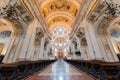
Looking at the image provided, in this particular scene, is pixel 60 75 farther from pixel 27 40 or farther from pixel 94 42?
pixel 94 42

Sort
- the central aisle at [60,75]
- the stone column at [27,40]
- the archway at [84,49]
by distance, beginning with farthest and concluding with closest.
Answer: the archway at [84,49] → the stone column at [27,40] → the central aisle at [60,75]

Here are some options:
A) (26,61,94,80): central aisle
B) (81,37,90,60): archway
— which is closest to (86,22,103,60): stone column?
(81,37,90,60): archway

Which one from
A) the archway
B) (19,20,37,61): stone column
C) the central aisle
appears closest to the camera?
the central aisle

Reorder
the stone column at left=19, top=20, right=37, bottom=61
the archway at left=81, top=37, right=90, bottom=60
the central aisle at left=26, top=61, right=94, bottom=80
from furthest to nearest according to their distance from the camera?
the archway at left=81, top=37, right=90, bottom=60, the stone column at left=19, top=20, right=37, bottom=61, the central aisle at left=26, top=61, right=94, bottom=80

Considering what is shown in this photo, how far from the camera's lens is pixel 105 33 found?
42.0 ft

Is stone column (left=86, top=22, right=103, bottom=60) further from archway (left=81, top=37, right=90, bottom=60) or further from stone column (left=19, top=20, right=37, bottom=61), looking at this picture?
stone column (left=19, top=20, right=37, bottom=61)

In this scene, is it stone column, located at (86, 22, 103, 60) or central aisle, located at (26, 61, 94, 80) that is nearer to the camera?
central aisle, located at (26, 61, 94, 80)

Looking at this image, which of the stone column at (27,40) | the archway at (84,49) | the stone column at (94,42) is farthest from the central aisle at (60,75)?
the archway at (84,49)

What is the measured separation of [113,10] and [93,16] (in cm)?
426

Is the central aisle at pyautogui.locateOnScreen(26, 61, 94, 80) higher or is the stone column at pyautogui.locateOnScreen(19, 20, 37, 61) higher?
the stone column at pyautogui.locateOnScreen(19, 20, 37, 61)

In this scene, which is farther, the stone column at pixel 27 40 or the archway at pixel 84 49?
the archway at pixel 84 49

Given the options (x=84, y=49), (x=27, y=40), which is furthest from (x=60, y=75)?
(x=84, y=49)

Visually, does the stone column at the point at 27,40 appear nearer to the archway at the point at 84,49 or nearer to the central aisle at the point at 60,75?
the central aisle at the point at 60,75

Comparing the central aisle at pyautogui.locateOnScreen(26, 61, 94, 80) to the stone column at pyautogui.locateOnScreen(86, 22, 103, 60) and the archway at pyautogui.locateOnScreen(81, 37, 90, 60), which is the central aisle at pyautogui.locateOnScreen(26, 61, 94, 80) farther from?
the archway at pyautogui.locateOnScreen(81, 37, 90, 60)
